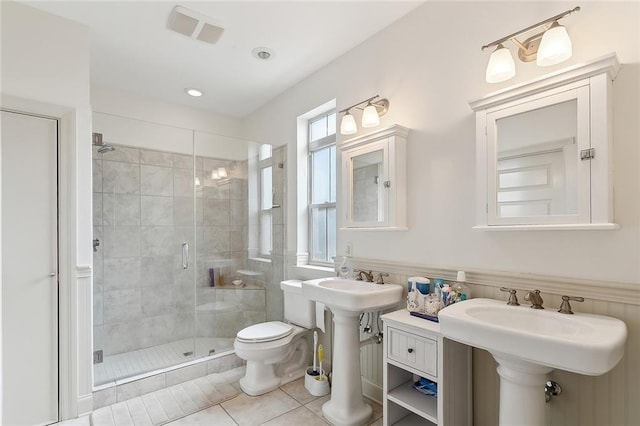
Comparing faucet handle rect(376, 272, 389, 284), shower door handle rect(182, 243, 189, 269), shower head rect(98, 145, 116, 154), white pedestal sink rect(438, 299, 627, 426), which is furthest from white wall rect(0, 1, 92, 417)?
white pedestal sink rect(438, 299, 627, 426)

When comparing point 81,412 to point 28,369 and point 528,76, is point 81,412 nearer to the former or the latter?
point 28,369

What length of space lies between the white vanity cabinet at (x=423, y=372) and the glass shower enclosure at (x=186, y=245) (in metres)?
1.53

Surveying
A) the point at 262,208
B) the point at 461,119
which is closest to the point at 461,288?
the point at 461,119

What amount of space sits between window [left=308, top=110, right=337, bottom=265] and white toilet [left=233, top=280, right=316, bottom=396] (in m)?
0.40

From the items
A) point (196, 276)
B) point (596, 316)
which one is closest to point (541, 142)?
point (596, 316)

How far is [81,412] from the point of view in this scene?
80.3 inches

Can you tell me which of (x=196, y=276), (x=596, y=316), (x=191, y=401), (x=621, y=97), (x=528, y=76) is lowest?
(x=191, y=401)

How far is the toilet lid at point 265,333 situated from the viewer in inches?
91.8

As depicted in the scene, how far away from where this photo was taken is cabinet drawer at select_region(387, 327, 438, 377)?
152cm

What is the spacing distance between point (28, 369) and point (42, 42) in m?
2.06

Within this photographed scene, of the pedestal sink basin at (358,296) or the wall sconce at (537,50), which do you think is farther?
the pedestal sink basin at (358,296)

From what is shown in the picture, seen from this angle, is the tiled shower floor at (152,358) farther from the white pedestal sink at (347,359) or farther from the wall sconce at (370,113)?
the wall sconce at (370,113)

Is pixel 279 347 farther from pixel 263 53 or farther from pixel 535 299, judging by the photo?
pixel 263 53

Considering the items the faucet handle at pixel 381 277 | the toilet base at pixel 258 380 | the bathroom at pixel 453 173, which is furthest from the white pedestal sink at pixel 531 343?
the toilet base at pixel 258 380
